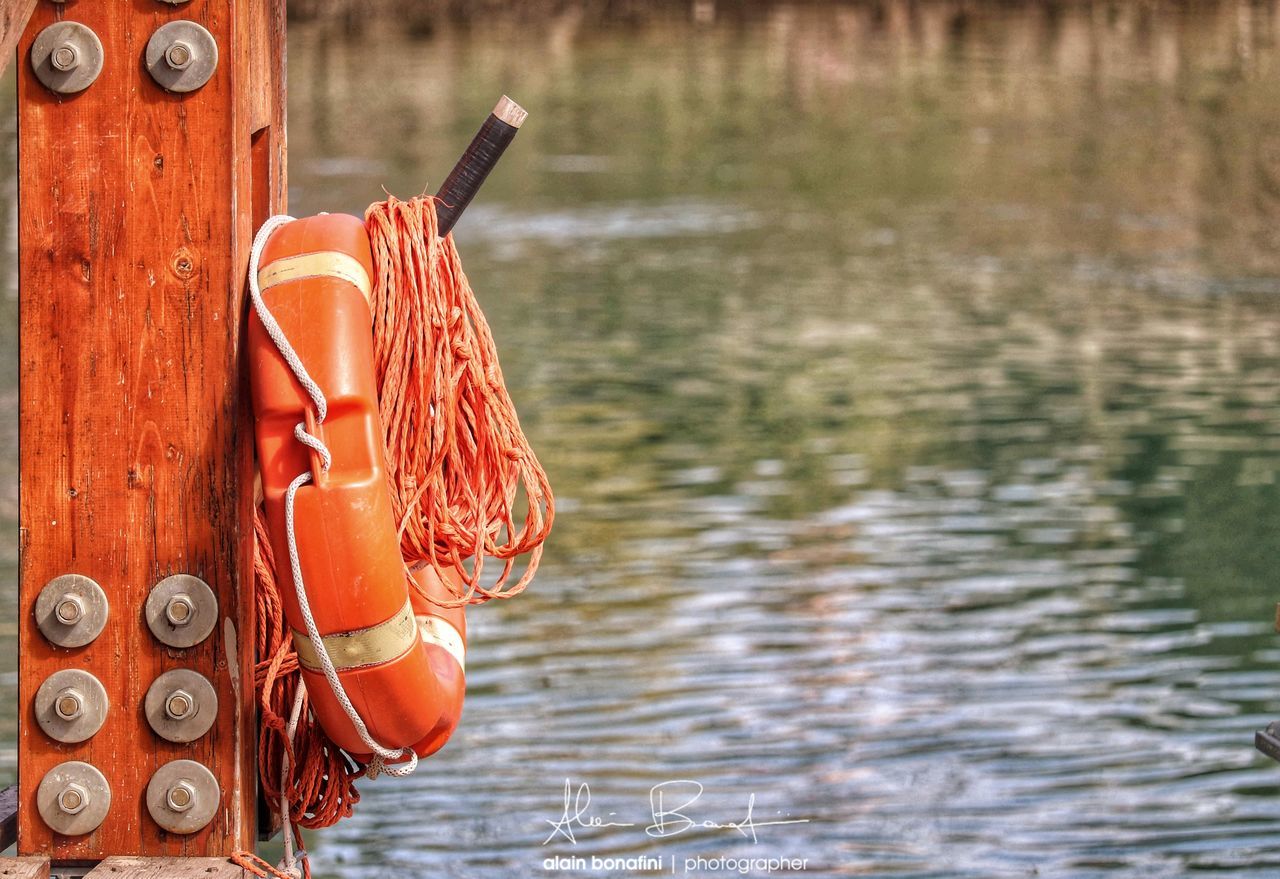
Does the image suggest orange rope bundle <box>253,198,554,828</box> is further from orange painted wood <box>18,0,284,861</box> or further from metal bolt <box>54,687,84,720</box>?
metal bolt <box>54,687,84,720</box>

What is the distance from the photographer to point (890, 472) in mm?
7766

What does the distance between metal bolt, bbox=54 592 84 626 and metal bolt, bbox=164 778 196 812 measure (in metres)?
0.24

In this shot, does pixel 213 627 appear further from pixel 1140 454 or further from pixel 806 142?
pixel 806 142

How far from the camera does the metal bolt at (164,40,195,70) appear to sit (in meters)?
2.34

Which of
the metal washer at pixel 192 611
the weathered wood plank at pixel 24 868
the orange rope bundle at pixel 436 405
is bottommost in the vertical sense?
the weathered wood plank at pixel 24 868

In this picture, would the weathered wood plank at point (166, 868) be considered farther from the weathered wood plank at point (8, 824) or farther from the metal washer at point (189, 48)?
the metal washer at point (189, 48)

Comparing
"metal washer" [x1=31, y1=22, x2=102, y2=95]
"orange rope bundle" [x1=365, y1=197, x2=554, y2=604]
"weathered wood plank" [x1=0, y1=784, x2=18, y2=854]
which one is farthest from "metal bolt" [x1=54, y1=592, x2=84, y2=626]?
"metal washer" [x1=31, y1=22, x2=102, y2=95]

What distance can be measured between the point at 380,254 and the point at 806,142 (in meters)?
15.9

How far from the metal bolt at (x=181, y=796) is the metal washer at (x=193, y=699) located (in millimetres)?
59

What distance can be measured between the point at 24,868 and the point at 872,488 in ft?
18.0

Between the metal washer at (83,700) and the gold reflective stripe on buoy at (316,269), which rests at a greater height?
the gold reflective stripe on buoy at (316,269)

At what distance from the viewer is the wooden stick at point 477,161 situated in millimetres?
2680

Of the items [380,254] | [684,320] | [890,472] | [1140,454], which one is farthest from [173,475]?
[684,320]
